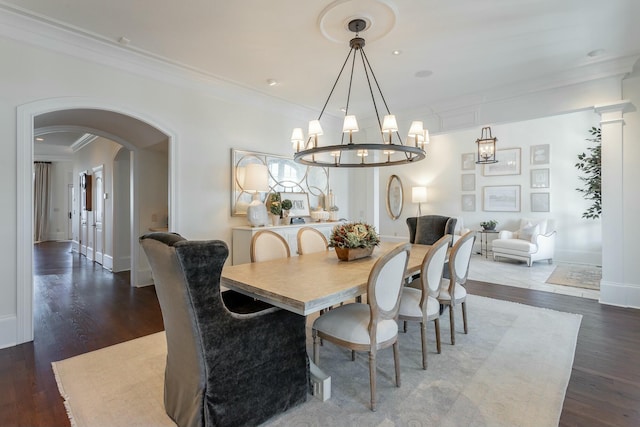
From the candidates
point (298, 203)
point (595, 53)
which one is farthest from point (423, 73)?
point (298, 203)

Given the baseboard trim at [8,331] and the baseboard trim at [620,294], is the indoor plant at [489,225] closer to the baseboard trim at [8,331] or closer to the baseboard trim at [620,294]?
the baseboard trim at [620,294]

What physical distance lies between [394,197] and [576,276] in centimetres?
445

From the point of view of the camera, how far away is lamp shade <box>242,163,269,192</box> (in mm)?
4238

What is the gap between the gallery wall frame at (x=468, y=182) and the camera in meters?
7.67

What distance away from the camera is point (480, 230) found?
7.38m

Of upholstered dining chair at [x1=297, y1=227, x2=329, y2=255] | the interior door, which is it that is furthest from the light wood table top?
the interior door

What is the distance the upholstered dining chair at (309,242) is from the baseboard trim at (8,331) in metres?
2.54

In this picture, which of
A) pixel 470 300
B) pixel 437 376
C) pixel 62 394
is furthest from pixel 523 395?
pixel 62 394

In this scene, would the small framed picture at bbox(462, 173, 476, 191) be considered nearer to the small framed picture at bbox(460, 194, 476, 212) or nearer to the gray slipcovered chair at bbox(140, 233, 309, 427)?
the small framed picture at bbox(460, 194, 476, 212)

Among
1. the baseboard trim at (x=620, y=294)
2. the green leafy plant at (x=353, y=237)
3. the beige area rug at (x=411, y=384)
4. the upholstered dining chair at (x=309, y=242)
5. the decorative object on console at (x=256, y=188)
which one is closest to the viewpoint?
the beige area rug at (x=411, y=384)

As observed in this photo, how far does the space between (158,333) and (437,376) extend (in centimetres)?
250

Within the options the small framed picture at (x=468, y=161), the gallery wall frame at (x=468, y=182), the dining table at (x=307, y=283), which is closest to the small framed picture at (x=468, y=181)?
the gallery wall frame at (x=468, y=182)

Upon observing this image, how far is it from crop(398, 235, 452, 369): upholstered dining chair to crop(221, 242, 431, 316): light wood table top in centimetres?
14

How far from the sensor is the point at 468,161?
25.3 feet
